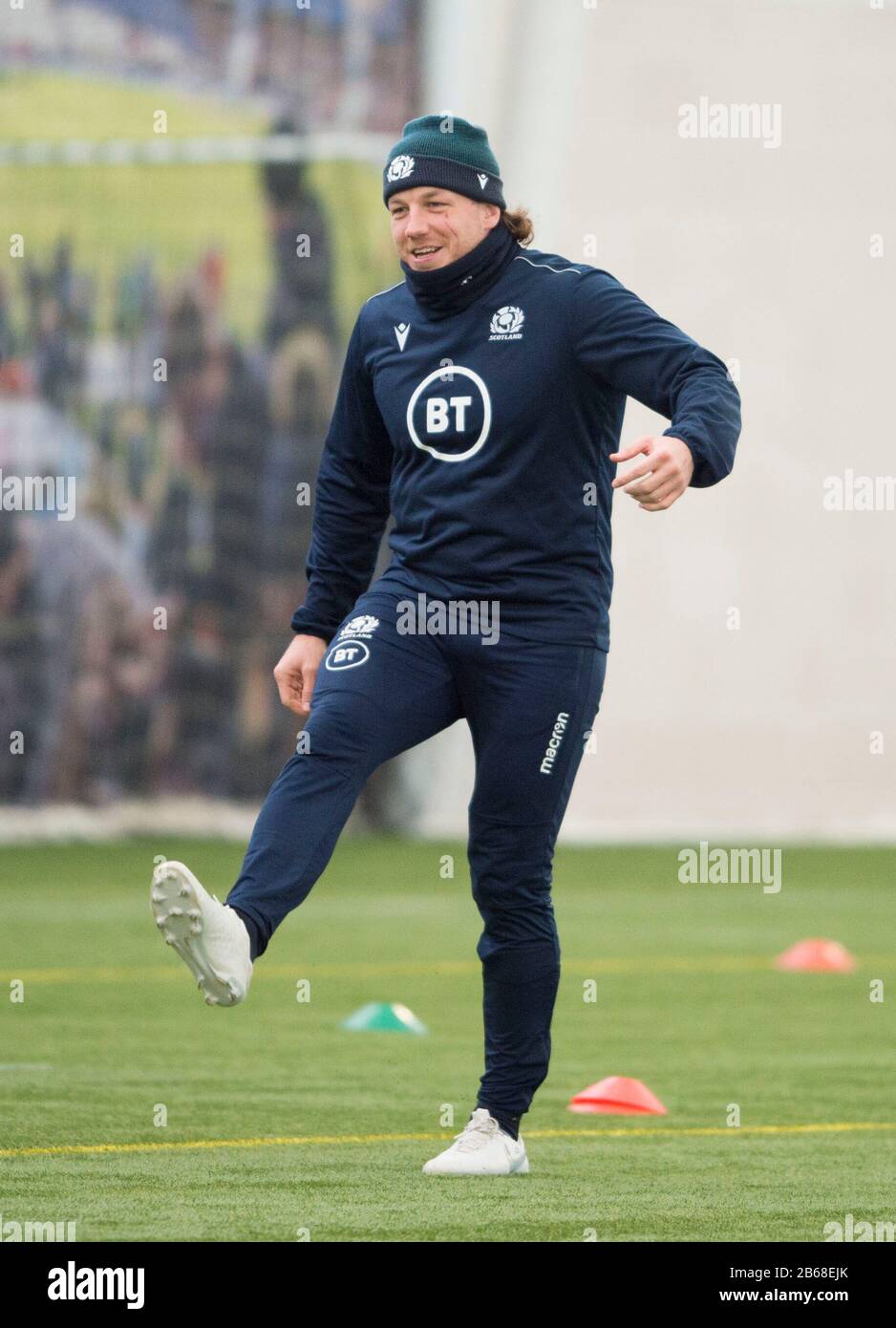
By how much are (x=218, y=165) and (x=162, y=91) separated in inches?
24.8

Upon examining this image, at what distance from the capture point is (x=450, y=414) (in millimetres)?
5008

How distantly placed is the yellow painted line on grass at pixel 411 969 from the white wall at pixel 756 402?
26.0 ft

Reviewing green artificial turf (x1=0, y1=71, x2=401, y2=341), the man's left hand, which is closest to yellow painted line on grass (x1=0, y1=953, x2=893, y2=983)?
the man's left hand

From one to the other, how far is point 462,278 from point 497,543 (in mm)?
554

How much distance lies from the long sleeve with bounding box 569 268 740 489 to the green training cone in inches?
134

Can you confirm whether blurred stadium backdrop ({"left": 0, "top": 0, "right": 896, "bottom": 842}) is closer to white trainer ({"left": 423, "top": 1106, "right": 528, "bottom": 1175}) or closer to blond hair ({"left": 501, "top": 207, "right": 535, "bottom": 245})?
blond hair ({"left": 501, "top": 207, "right": 535, "bottom": 245})

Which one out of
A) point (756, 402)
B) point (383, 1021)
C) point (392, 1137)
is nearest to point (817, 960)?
point (383, 1021)

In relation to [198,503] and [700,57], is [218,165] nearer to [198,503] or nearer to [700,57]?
[198,503]

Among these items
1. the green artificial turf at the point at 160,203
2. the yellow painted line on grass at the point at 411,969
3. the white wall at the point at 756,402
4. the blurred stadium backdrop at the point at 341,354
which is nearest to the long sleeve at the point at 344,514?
the yellow painted line on grass at the point at 411,969

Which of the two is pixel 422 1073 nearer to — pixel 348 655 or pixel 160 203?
pixel 348 655

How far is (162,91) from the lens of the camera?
17.1 m

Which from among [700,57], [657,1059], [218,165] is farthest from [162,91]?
[657,1059]

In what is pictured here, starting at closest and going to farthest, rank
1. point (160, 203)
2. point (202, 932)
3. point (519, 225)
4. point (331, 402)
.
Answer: point (202, 932)
point (519, 225)
point (160, 203)
point (331, 402)

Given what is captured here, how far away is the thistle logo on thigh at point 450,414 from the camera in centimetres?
499
